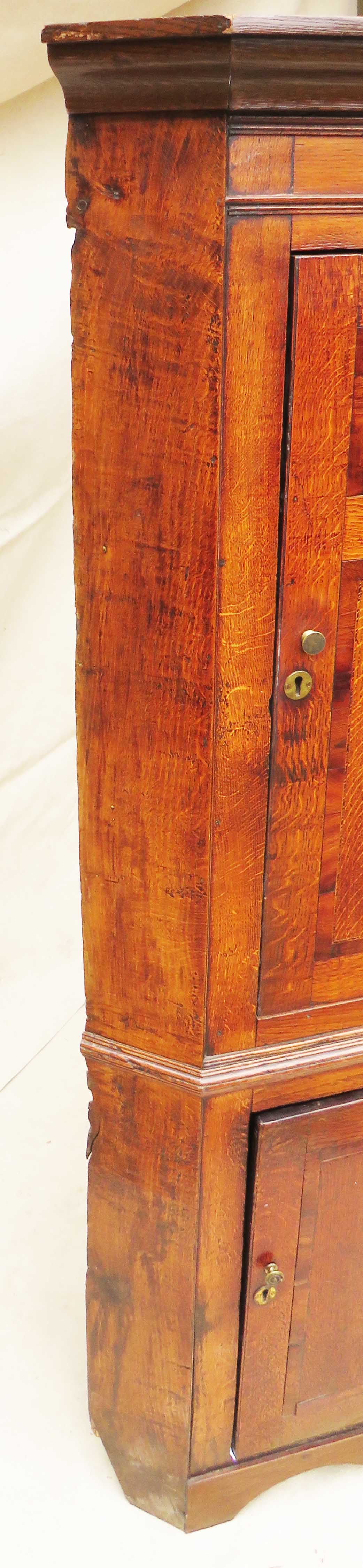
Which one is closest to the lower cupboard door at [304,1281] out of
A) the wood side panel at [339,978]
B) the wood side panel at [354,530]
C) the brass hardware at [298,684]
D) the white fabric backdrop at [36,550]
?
the wood side panel at [339,978]

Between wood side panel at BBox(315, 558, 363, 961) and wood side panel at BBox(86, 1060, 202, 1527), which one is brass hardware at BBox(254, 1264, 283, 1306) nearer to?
wood side panel at BBox(86, 1060, 202, 1527)

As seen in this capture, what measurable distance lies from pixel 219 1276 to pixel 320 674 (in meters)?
0.64

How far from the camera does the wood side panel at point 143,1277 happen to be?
1.24 m

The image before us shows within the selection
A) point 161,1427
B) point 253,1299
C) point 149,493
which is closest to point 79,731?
point 149,493

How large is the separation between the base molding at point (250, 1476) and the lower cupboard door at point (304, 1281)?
14 millimetres

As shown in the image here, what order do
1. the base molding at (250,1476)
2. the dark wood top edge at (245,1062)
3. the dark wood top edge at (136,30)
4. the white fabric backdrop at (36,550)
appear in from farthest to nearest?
the white fabric backdrop at (36,550) < the base molding at (250,1476) < the dark wood top edge at (245,1062) < the dark wood top edge at (136,30)

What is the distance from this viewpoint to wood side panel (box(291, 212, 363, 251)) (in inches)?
35.4

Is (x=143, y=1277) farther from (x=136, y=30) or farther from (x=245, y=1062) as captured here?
(x=136, y=30)

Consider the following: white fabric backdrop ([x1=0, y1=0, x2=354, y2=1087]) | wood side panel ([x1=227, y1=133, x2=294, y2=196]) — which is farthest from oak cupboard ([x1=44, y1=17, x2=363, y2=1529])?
white fabric backdrop ([x1=0, y1=0, x2=354, y2=1087])

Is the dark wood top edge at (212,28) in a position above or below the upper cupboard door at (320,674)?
above

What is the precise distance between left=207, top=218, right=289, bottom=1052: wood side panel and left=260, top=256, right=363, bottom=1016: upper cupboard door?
1 cm

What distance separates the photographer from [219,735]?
1.05 metres

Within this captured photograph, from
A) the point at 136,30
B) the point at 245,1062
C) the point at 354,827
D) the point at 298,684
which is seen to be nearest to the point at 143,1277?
the point at 245,1062

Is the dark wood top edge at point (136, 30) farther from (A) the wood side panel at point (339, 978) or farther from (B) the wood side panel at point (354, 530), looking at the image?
(A) the wood side panel at point (339, 978)
